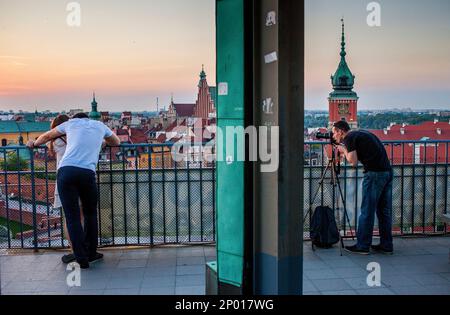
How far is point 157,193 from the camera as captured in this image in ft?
20.6

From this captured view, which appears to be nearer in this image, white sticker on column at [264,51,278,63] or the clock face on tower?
white sticker on column at [264,51,278,63]

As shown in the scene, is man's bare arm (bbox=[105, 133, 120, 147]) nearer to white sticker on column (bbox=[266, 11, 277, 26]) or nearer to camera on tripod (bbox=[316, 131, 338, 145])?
camera on tripod (bbox=[316, 131, 338, 145])

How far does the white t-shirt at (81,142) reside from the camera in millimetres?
5277

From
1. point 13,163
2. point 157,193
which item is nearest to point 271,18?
point 157,193

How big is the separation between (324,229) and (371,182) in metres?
0.85

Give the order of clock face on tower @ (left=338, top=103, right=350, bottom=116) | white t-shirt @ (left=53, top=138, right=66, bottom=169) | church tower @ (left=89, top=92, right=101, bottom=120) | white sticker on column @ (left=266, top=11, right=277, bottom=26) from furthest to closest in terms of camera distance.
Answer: clock face on tower @ (left=338, top=103, right=350, bottom=116) < church tower @ (left=89, top=92, right=101, bottom=120) < white t-shirt @ (left=53, top=138, right=66, bottom=169) < white sticker on column @ (left=266, top=11, right=277, bottom=26)

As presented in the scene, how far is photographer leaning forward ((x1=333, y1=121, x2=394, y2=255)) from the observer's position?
568 centimetres

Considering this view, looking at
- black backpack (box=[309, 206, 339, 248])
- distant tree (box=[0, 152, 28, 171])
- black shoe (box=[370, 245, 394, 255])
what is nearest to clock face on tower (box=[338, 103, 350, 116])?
black backpack (box=[309, 206, 339, 248])

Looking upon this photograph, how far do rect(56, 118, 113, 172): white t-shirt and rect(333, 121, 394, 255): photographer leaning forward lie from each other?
3.01m

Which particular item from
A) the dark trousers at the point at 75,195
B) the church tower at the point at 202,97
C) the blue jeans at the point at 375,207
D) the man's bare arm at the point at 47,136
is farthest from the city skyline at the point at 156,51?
the dark trousers at the point at 75,195

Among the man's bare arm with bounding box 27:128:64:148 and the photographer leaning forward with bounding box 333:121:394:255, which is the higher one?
the man's bare arm with bounding box 27:128:64:148

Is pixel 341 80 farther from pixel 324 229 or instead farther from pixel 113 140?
pixel 113 140
